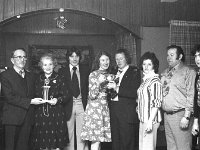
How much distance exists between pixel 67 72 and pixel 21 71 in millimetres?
609

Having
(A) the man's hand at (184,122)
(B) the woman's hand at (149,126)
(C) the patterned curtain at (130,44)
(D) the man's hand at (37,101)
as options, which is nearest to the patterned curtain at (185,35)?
(C) the patterned curtain at (130,44)

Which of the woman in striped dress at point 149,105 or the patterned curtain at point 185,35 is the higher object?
the patterned curtain at point 185,35

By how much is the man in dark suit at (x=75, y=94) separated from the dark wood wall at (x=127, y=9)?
1.46 m

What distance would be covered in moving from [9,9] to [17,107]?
209 centimetres

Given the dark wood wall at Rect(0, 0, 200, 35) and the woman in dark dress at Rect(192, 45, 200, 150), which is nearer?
the woman in dark dress at Rect(192, 45, 200, 150)

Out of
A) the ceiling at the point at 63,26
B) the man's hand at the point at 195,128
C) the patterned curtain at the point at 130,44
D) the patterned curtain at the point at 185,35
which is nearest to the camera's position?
the man's hand at the point at 195,128

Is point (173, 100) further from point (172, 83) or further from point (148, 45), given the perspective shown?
point (148, 45)

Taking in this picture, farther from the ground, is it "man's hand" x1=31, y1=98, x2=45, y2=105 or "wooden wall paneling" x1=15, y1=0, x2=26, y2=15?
"wooden wall paneling" x1=15, y1=0, x2=26, y2=15

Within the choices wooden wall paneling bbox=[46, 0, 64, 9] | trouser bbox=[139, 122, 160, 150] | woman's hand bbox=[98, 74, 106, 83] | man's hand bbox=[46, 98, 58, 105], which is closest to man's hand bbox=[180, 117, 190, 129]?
trouser bbox=[139, 122, 160, 150]

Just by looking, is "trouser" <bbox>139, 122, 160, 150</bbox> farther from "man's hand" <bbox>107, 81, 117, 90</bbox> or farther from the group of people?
"man's hand" <bbox>107, 81, 117, 90</bbox>

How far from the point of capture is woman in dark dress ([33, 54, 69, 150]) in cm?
377

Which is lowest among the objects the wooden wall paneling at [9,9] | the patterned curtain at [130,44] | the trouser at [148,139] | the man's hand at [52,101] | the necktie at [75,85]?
the trouser at [148,139]

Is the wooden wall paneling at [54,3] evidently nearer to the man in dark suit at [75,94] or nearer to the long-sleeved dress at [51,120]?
the man in dark suit at [75,94]

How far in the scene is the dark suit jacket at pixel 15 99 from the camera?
12.1 feet
